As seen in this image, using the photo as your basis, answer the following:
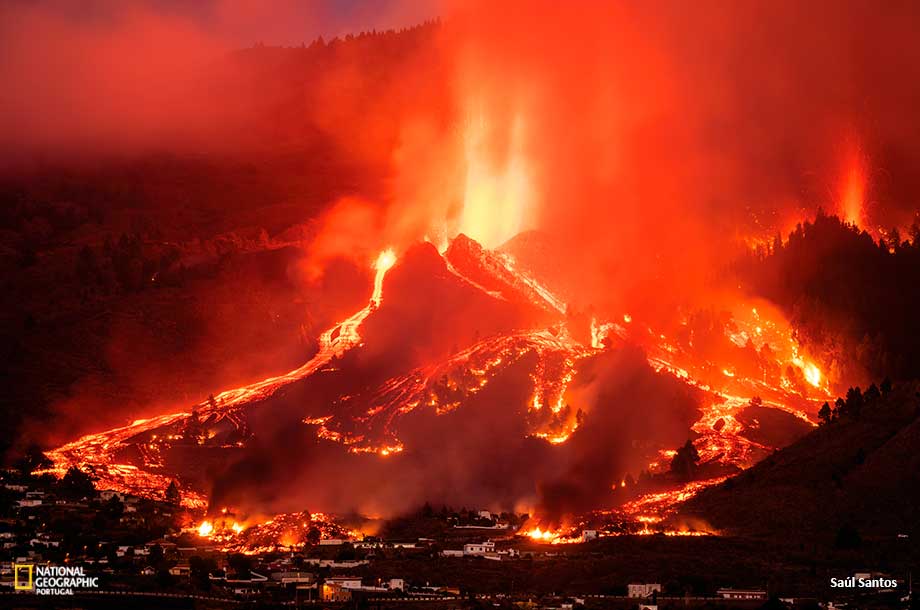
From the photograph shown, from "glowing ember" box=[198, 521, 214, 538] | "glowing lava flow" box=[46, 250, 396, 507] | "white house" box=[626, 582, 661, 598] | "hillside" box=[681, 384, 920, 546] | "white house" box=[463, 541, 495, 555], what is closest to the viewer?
"white house" box=[626, 582, 661, 598]

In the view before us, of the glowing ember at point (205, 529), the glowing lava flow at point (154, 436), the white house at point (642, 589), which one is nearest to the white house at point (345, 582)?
the white house at point (642, 589)

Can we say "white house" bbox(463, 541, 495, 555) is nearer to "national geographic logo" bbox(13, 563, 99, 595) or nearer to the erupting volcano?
the erupting volcano

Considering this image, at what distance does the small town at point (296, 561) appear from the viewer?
86.4 meters

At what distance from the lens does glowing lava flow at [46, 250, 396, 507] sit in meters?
117

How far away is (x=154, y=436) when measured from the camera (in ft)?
398

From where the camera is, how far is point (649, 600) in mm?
85875

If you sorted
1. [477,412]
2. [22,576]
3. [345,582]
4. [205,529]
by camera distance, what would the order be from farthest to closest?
[477,412]
[205,529]
[345,582]
[22,576]

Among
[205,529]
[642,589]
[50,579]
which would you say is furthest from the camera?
[205,529]

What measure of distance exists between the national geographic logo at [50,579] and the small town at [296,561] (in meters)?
0.35

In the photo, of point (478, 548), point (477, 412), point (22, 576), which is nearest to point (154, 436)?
point (477, 412)

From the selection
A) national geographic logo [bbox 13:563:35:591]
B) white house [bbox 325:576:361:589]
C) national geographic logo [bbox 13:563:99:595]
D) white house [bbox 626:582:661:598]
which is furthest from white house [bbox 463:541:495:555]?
national geographic logo [bbox 13:563:35:591]

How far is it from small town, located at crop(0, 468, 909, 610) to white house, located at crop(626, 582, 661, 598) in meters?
0.05

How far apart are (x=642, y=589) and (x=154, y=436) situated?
44.7 m

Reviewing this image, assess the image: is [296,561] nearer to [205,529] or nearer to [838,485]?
[205,529]
